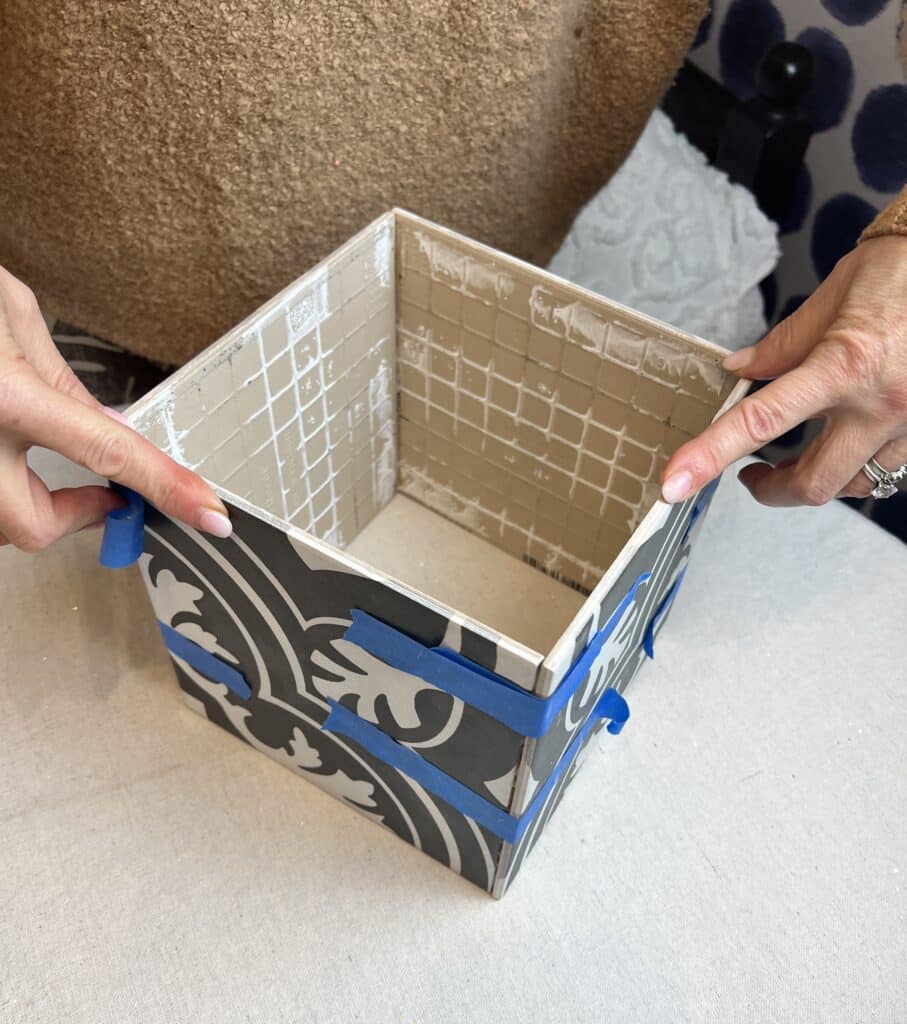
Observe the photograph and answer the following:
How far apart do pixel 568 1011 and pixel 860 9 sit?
25.0 inches

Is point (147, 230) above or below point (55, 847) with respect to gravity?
above

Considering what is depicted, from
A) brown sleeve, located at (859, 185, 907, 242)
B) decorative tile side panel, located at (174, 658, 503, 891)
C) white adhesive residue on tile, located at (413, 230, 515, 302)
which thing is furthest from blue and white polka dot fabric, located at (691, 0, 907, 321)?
decorative tile side panel, located at (174, 658, 503, 891)

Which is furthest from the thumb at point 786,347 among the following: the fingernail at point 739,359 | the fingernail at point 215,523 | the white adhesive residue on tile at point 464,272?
the fingernail at point 215,523

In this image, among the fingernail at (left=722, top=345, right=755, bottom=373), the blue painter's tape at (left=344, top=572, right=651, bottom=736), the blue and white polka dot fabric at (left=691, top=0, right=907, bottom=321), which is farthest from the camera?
the blue and white polka dot fabric at (left=691, top=0, right=907, bottom=321)

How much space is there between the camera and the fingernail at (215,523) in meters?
0.42

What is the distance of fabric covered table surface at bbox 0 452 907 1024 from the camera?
48cm

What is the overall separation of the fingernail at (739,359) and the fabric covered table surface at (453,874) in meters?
0.19

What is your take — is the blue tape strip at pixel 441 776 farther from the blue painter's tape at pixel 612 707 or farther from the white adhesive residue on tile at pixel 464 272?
the white adhesive residue on tile at pixel 464 272

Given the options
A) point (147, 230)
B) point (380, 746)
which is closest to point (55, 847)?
point (380, 746)

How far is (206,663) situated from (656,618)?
26 cm

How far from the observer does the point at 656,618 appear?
1.90ft

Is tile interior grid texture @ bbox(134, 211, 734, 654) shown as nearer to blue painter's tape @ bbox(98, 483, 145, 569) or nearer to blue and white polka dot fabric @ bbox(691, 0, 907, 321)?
blue painter's tape @ bbox(98, 483, 145, 569)

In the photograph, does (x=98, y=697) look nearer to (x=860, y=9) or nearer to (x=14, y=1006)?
(x=14, y=1006)

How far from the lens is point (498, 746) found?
429 millimetres
